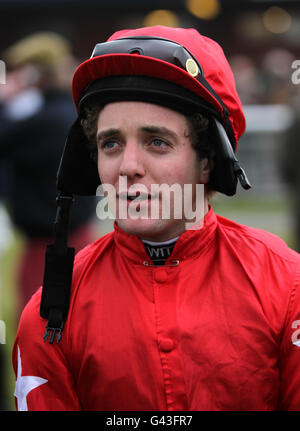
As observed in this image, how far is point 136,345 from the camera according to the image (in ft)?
6.76

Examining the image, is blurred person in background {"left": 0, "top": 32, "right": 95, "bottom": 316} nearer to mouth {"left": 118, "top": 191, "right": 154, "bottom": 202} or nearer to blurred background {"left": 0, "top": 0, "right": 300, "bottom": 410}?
blurred background {"left": 0, "top": 0, "right": 300, "bottom": 410}

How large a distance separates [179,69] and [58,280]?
82 cm

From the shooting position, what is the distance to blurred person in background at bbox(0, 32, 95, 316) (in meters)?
4.30

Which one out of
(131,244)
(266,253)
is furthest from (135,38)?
(266,253)

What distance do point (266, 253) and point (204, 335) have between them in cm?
37

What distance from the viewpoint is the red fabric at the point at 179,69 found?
81.1 inches

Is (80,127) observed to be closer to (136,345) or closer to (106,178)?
(106,178)

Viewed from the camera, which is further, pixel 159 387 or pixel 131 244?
pixel 131 244

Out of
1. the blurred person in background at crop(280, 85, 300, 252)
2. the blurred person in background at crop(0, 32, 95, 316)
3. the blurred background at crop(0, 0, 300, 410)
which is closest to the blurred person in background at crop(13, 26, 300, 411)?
the blurred background at crop(0, 0, 300, 410)

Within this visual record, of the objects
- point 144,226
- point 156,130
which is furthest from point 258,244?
point 156,130

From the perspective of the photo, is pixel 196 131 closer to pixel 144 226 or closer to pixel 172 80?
pixel 172 80

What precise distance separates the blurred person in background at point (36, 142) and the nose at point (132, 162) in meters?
2.29

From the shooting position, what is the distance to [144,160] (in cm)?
208

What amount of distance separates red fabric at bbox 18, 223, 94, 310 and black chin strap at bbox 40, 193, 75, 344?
6.99 ft
